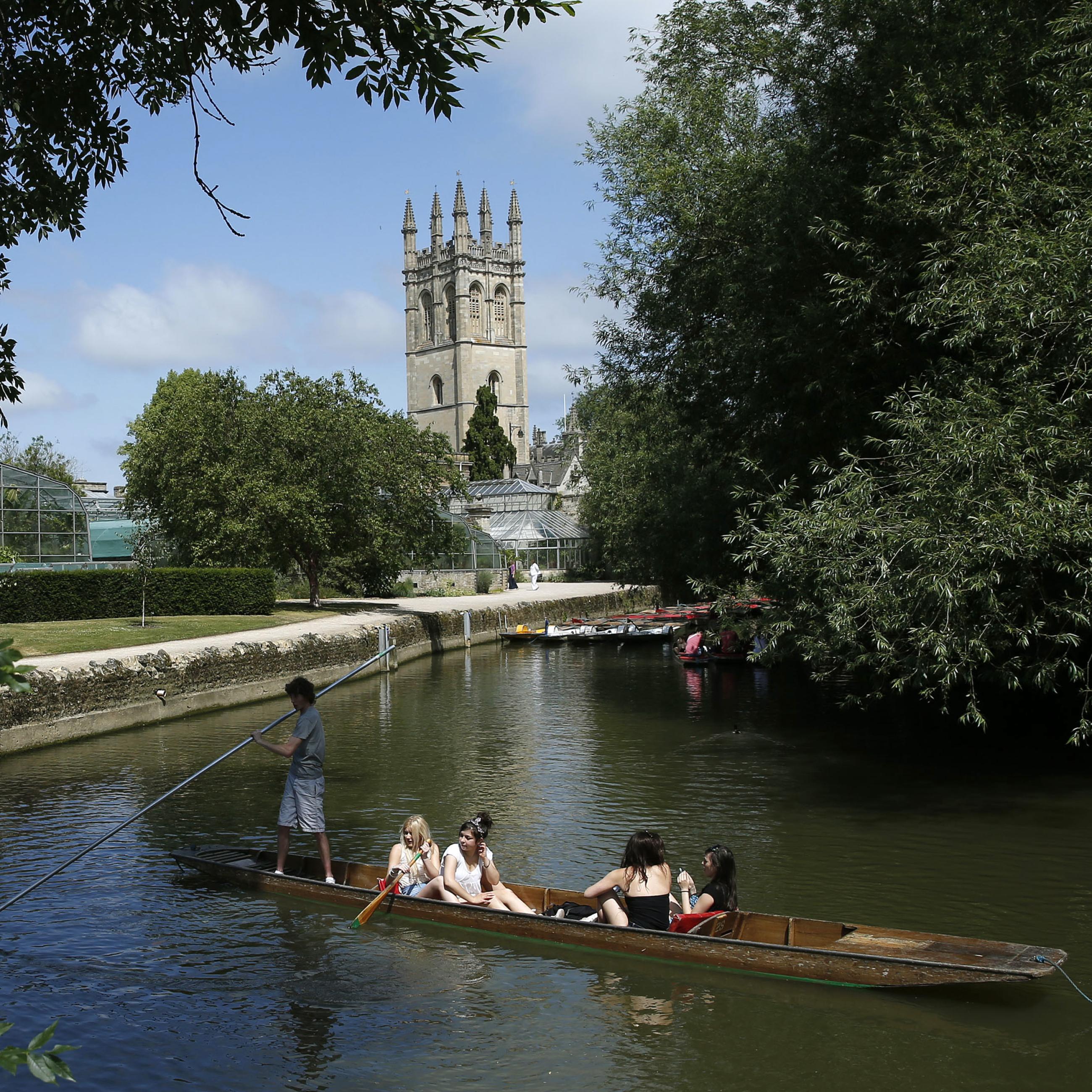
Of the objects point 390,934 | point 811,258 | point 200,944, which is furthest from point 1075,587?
point 200,944

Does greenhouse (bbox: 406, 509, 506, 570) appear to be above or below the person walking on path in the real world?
above

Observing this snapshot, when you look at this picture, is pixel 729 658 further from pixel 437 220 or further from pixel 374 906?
pixel 437 220

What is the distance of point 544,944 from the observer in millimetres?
9953

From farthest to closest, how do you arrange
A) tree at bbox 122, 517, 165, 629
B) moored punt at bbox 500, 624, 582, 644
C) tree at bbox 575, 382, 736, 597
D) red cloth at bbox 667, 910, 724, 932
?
1. moored punt at bbox 500, 624, 582, 644
2. tree at bbox 122, 517, 165, 629
3. tree at bbox 575, 382, 736, 597
4. red cloth at bbox 667, 910, 724, 932

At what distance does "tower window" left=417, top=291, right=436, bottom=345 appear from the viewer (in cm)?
13225

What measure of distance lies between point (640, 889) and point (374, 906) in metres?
2.57

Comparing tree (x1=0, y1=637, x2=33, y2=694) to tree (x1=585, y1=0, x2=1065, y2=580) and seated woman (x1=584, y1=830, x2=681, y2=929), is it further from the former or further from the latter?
tree (x1=585, y1=0, x2=1065, y2=580)

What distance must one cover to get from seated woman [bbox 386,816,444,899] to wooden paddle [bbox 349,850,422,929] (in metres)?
0.02

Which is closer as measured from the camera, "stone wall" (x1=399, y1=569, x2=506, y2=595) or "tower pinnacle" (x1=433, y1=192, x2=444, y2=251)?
"stone wall" (x1=399, y1=569, x2=506, y2=595)

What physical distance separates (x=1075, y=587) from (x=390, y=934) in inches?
354

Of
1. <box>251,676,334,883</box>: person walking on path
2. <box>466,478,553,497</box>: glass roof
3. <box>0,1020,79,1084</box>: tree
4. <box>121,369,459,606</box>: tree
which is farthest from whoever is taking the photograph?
<box>466,478,553,497</box>: glass roof

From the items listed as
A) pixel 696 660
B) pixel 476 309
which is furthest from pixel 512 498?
pixel 476 309

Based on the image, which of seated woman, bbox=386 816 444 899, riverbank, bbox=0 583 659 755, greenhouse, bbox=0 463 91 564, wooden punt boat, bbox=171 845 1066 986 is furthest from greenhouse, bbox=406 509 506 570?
wooden punt boat, bbox=171 845 1066 986

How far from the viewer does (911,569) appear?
12492 millimetres
